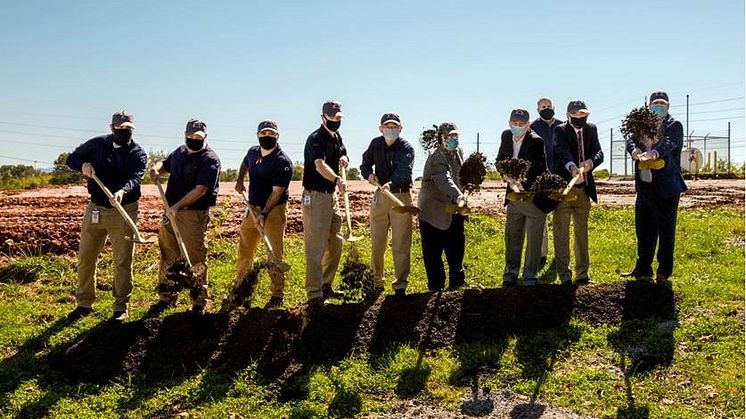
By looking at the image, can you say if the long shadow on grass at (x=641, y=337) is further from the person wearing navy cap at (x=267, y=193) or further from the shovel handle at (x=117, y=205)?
the shovel handle at (x=117, y=205)

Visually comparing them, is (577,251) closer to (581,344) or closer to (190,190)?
(581,344)

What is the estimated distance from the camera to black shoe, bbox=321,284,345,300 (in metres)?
7.94

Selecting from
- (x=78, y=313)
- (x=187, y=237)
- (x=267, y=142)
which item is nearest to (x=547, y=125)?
(x=267, y=142)

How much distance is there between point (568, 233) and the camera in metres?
8.10

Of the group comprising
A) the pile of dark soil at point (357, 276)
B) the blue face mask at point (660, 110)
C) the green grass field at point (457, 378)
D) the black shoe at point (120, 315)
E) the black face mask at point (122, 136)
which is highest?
the blue face mask at point (660, 110)

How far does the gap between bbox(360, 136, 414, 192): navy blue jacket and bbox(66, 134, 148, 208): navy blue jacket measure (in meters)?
2.31

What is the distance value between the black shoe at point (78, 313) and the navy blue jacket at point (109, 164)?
1.22m

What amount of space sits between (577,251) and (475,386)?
121 inches

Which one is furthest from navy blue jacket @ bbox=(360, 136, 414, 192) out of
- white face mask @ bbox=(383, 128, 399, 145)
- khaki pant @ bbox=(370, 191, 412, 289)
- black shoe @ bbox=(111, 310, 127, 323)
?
black shoe @ bbox=(111, 310, 127, 323)

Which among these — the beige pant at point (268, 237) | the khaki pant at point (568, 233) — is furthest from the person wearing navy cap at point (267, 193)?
the khaki pant at point (568, 233)

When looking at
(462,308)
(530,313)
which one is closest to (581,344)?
(530,313)

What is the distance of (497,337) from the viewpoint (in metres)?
6.54

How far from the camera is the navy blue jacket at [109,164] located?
7230 millimetres

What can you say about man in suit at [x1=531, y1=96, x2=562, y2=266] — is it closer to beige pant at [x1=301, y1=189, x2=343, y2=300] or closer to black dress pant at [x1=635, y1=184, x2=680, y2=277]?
black dress pant at [x1=635, y1=184, x2=680, y2=277]
